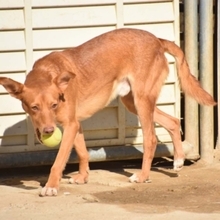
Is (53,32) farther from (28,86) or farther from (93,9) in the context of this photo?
(28,86)

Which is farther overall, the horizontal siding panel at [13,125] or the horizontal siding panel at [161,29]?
the horizontal siding panel at [161,29]

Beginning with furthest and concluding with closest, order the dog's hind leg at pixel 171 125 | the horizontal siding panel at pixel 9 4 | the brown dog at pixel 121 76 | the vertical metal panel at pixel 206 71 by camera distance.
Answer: the vertical metal panel at pixel 206 71, the dog's hind leg at pixel 171 125, the horizontal siding panel at pixel 9 4, the brown dog at pixel 121 76

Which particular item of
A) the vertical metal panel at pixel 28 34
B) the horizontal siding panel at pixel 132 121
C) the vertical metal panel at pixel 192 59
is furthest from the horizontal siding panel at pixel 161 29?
the vertical metal panel at pixel 28 34

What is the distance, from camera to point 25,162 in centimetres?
913

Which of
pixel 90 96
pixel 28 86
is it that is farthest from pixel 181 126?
pixel 28 86

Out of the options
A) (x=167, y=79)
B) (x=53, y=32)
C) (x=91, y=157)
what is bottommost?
(x=91, y=157)

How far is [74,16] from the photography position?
9.09 meters

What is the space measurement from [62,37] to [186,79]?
1.40 m

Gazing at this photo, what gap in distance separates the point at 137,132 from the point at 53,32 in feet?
4.87

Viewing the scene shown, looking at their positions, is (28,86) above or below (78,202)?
above

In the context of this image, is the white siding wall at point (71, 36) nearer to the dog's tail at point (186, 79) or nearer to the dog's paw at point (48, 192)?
the dog's tail at point (186, 79)

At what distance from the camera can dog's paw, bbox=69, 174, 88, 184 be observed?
8602mm

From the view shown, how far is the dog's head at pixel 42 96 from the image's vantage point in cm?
777

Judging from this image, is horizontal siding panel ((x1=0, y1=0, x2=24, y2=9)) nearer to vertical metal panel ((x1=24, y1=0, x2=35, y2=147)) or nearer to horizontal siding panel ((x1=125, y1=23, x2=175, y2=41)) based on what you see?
vertical metal panel ((x1=24, y1=0, x2=35, y2=147))
